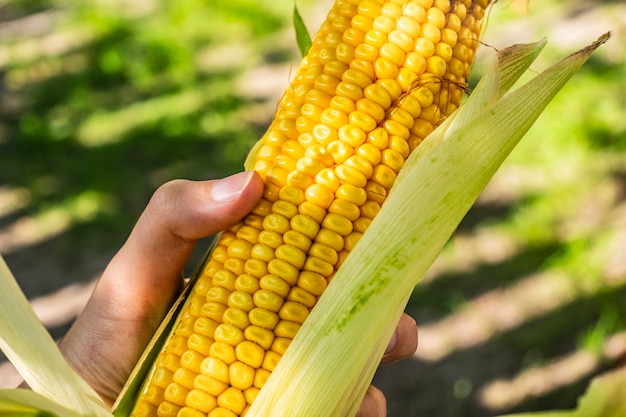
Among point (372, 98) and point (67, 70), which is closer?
point (372, 98)

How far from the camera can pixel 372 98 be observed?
136 centimetres

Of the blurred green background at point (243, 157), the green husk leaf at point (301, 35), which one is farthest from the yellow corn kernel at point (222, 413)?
the blurred green background at point (243, 157)

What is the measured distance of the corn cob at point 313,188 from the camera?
1.28 metres

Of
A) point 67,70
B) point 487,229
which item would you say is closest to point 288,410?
point 487,229

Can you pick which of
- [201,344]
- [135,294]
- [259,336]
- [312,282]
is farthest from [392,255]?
[135,294]

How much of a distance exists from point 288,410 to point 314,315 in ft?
0.57

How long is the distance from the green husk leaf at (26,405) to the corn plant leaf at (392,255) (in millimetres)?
331

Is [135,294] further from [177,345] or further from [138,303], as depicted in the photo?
[177,345]

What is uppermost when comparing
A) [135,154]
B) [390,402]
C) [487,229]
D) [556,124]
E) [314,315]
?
[314,315]

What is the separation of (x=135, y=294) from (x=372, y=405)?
0.70m

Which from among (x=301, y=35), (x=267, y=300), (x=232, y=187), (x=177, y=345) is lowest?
(x=177, y=345)

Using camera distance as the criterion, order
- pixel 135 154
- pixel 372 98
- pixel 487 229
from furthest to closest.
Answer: pixel 135 154 < pixel 487 229 < pixel 372 98

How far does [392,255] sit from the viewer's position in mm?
1234

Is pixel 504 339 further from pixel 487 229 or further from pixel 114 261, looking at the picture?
pixel 114 261
